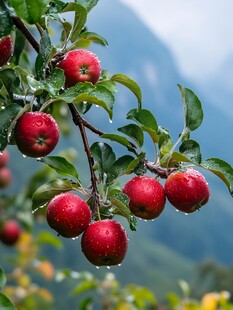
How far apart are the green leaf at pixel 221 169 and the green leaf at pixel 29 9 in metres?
0.36

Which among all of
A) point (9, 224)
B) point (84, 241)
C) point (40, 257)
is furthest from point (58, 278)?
point (84, 241)

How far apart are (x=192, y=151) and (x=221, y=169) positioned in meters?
0.06

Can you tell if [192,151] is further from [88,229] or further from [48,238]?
[48,238]

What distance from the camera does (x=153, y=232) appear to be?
1788 inches

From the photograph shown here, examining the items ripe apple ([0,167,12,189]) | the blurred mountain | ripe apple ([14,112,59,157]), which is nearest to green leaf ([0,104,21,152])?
ripe apple ([14,112,59,157])

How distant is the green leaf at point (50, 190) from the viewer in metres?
1.00

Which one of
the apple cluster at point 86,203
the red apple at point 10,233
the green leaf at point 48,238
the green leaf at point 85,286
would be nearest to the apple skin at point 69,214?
the apple cluster at point 86,203

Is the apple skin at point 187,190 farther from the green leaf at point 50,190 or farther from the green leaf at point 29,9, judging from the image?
the green leaf at point 29,9

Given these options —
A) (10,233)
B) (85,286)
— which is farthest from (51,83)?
(10,233)

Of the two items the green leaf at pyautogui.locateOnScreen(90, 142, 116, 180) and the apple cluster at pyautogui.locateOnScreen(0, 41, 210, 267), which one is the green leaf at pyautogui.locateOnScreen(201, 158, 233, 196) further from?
the green leaf at pyautogui.locateOnScreen(90, 142, 116, 180)

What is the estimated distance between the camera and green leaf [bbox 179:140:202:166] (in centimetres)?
97

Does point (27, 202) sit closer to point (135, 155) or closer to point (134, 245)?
point (135, 155)

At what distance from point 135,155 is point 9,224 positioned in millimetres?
2217

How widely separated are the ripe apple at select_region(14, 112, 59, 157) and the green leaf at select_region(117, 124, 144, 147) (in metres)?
0.14
